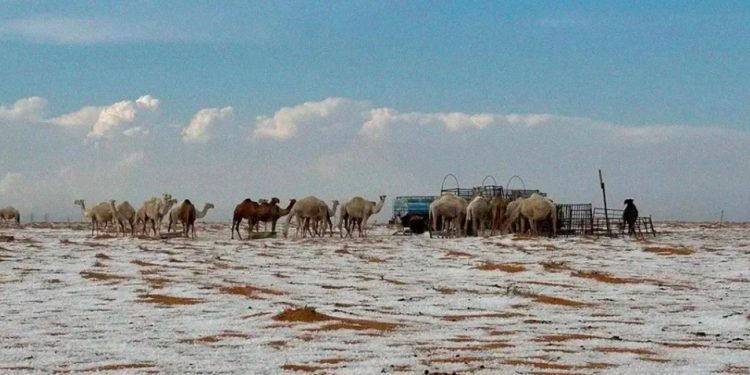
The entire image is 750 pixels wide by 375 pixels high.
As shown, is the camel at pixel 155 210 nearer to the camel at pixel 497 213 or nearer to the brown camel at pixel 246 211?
the brown camel at pixel 246 211

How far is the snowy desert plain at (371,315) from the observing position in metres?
9.04

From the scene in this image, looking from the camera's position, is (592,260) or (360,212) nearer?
(592,260)

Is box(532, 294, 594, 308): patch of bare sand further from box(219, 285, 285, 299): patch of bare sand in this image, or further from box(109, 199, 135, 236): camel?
box(109, 199, 135, 236): camel

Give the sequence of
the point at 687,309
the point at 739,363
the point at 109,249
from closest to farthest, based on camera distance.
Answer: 1. the point at 739,363
2. the point at 687,309
3. the point at 109,249

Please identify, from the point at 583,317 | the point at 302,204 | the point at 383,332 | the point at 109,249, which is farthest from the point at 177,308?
the point at 302,204

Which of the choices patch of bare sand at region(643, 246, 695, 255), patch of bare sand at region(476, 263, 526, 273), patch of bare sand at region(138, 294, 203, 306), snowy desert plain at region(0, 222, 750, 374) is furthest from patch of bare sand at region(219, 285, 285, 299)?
patch of bare sand at region(643, 246, 695, 255)

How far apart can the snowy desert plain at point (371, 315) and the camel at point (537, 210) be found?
15921 mm

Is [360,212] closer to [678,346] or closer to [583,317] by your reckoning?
[583,317]

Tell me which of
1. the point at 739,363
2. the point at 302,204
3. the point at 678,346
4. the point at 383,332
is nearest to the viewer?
the point at 739,363

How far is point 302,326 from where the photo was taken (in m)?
11.6

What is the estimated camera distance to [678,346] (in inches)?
397

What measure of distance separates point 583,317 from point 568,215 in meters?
35.1

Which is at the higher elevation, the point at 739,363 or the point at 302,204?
the point at 302,204

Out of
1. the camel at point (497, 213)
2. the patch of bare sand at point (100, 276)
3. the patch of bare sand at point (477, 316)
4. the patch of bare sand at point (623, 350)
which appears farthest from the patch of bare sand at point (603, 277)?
the camel at point (497, 213)
